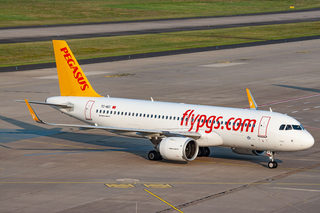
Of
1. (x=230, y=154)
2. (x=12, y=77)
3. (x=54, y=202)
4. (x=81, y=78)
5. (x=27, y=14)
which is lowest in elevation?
(x=54, y=202)

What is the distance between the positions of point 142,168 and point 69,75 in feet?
42.3

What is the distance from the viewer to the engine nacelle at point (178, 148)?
37.8m

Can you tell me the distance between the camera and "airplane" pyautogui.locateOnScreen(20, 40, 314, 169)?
122 ft

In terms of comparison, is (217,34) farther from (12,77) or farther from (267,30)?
(12,77)

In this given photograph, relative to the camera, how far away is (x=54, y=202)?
3086 centimetres

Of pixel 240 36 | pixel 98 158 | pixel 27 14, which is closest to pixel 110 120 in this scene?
pixel 98 158

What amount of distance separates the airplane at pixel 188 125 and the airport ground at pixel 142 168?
148cm

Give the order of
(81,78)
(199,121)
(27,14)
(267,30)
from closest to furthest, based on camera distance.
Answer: (199,121) → (81,78) → (267,30) → (27,14)

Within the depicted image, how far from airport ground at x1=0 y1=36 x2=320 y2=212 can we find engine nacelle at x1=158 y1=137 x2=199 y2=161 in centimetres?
87

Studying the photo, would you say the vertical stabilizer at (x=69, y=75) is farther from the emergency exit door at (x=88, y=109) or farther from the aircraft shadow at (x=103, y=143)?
the aircraft shadow at (x=103, y=143)

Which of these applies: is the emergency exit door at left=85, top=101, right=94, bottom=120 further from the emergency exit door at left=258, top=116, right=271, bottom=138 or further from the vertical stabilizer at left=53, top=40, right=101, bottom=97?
the emergency exit door at left=258, top=116, right=271, bottom=138

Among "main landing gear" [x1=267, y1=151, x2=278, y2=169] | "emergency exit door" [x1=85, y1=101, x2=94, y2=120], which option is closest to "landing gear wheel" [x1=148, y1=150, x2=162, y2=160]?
"emergency exit door" [x1=85, y1=101, x2=94, y2=120]

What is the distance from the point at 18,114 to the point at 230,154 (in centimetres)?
2633

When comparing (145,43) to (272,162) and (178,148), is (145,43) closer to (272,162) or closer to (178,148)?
(178,148)
